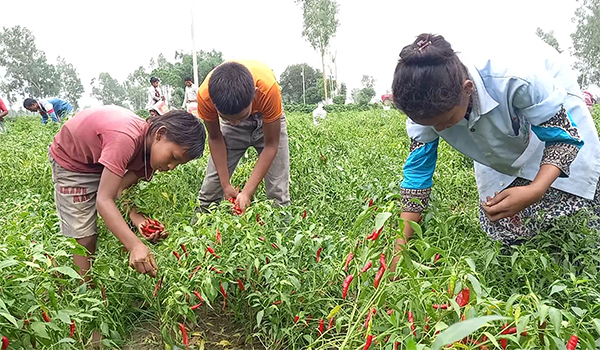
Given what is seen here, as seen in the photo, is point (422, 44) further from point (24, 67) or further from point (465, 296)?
point (24, 67)

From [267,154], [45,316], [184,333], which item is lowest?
[184,333]

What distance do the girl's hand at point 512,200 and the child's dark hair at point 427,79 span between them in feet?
1.25

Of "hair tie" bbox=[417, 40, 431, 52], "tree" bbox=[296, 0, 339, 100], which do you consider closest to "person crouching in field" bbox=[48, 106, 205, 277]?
"hair tie" bbox=[417, 40, 431, 52]

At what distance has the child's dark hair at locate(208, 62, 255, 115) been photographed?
2311 mm

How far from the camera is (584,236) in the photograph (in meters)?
1.83

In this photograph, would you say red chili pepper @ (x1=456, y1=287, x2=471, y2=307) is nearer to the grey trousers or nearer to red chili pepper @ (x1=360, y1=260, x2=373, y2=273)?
red chili pepper @ (x1=360, y1=260, x2=373, y2=273)

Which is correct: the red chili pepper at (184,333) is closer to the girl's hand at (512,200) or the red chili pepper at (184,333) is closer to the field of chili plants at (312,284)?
the field of chili plants at (312,284)

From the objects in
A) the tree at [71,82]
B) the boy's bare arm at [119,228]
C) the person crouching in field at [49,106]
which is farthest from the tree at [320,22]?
the tree at [71,82]

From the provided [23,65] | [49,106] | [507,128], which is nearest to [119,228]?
[507,128]

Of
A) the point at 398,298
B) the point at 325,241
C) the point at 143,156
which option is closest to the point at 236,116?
the point at 143,156

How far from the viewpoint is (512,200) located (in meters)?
1.66

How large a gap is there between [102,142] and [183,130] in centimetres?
36

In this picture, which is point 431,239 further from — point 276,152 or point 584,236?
point 276,152

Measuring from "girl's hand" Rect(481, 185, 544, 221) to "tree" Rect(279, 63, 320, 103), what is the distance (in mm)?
56829
